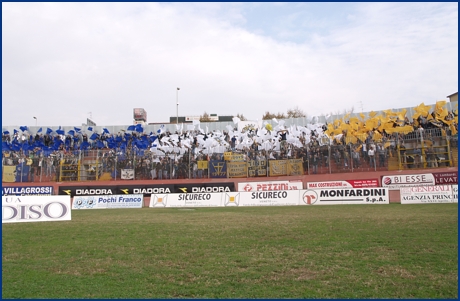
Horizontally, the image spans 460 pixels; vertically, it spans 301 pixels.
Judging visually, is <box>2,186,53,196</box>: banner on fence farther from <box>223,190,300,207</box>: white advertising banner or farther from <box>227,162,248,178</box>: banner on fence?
<box>223,190,300,207</box>: white advertising banner

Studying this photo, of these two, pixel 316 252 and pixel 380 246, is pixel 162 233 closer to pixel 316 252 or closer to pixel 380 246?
pixel 316 252

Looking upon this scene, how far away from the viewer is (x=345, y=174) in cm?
3197

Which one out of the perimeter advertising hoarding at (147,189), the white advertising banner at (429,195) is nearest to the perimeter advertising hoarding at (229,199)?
the perimeter advertising hoarding at (147,189)

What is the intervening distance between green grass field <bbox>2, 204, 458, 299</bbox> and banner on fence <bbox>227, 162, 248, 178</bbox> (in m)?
20.5

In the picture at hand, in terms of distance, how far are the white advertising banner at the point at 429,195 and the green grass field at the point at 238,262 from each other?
11838 mm

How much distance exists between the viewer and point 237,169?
3481cm

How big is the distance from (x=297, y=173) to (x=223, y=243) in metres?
23.2

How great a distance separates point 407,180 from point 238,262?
2364 cm

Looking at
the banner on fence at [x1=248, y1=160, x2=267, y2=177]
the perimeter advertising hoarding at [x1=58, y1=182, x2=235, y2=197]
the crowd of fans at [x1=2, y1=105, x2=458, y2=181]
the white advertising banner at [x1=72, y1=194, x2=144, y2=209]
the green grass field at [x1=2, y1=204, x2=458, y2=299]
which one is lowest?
the green grass field at [x1=2, y1=204, x2=458, y2=299]

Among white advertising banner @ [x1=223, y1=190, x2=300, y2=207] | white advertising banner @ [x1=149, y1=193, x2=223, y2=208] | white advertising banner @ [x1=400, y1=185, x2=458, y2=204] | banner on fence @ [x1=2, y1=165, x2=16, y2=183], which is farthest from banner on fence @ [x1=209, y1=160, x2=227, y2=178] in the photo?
banner on fence @ [x1=2, y1=165, x2=16, y2=183]

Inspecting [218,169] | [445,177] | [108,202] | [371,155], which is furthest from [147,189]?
[445,177]

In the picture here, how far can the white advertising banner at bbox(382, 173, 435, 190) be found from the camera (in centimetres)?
2803

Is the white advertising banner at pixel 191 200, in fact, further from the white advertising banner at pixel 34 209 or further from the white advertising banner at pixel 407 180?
the white advertising banner at pixel 407 180

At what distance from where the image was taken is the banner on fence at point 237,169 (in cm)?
3466
